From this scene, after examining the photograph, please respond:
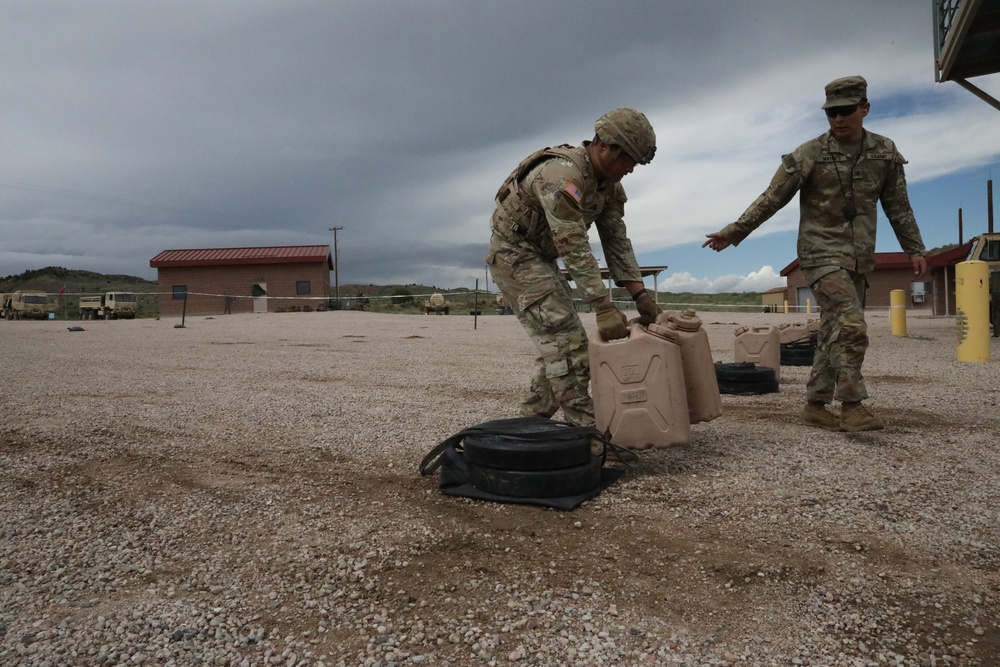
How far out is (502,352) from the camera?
11367mm

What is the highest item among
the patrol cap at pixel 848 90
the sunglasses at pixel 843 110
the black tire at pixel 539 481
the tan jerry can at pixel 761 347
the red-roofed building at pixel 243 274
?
the red-roofed building at pixel 243 274

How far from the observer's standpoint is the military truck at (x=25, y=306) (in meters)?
32.3

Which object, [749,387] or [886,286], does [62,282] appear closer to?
[886,286]

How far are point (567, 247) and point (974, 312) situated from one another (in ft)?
25.0

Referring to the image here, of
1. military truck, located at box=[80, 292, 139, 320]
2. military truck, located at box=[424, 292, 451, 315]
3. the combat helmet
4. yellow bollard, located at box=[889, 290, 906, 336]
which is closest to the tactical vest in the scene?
the combat helmet

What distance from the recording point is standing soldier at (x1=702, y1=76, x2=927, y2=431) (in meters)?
4.24

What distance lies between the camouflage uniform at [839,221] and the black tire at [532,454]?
2261 mm

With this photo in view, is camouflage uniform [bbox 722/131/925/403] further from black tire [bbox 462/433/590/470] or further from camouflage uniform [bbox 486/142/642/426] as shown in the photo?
black tire [bbox 462/433/590/470]

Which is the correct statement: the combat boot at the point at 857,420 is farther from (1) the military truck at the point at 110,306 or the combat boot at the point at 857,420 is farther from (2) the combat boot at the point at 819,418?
(1) the military truck at the point at 110,306

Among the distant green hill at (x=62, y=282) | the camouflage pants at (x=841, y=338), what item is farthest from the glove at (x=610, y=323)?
the distant green hill at (x=62, y=282)

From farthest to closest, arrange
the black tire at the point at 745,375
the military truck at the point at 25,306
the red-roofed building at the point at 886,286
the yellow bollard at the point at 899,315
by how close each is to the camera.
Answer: the red-roofed building at the point at 886,286, the military truck at the point at 25,306, the yellow bollard at the point at 899,315, the black tire at the point at 745,375

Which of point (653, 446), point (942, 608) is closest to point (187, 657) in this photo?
point (942, 608)

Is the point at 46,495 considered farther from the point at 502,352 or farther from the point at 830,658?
the point at 502,352

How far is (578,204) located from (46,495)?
111 inches
